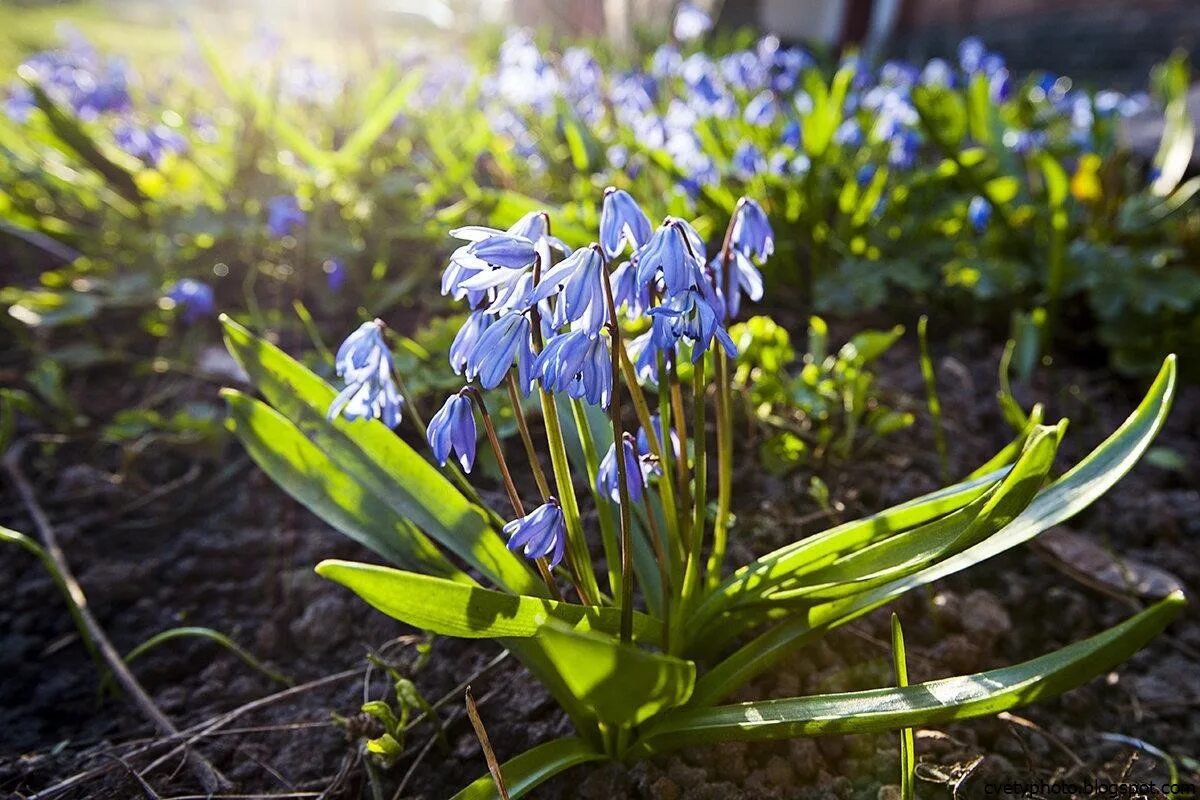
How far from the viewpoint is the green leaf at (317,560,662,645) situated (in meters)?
1.03

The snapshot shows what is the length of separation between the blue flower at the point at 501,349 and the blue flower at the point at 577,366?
0.08 feet

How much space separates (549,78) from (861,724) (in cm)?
320

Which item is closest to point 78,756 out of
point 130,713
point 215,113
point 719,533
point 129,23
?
point 130,713

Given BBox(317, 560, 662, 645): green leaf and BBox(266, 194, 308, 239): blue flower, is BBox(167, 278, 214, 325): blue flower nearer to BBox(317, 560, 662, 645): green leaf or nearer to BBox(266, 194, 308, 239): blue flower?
BBox(266, 194, 308, 239): blue flower

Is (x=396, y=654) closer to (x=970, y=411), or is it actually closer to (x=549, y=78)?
(x=970, y=411)

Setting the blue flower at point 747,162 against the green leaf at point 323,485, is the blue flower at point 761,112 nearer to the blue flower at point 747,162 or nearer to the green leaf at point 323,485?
the blue flower at point 747,162

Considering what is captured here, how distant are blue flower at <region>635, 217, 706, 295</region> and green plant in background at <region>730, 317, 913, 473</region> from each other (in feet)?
3.14

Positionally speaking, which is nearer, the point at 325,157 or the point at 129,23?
the point at 325,157

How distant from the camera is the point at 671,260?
1.02m

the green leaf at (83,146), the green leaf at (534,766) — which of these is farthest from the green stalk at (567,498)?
the green leaf at (83,146)

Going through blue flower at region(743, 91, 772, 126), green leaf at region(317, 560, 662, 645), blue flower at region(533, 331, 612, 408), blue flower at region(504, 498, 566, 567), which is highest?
blue flower at region(743, 91, 772, 126)

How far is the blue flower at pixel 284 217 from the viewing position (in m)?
2.75

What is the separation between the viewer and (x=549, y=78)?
3.78 meters

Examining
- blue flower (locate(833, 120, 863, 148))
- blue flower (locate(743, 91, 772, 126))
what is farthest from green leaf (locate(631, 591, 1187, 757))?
blue flower (locate(743, 91, 772, 126))
